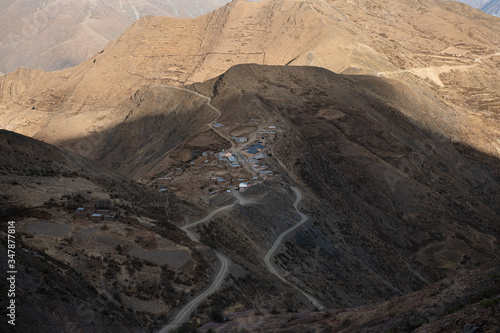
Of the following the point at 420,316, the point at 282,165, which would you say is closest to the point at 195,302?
the point at 420,316

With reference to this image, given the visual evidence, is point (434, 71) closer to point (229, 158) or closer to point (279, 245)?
point (229, 158)

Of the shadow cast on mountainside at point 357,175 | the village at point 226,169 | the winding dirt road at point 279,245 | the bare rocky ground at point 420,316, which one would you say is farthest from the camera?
the village at point 226,169

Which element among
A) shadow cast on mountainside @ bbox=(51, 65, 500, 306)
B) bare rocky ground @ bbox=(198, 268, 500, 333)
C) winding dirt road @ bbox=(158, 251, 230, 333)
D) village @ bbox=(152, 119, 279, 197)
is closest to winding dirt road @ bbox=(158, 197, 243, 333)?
winding dirt road @ bbox=(158, 251, 230, 333)

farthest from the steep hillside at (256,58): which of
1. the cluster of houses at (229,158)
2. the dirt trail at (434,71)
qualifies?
the cluster of houses at (229,158)

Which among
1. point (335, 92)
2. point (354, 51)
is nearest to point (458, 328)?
point (335, 92)

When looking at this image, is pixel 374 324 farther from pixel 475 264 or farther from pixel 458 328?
pixel 475 264

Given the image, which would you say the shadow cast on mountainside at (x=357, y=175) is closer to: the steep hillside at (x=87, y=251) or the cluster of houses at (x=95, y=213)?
the steep hillside at (x=87, y=251)

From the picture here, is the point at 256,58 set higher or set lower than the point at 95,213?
Answer: lower
